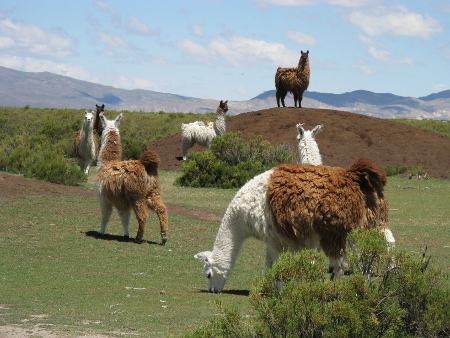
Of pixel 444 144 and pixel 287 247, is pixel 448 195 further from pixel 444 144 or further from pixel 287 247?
pixel 287 247

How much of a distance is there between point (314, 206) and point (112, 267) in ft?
16.1

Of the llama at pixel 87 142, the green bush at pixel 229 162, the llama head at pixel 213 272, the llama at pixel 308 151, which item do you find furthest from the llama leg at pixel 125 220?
the green bush at pixel 229 162

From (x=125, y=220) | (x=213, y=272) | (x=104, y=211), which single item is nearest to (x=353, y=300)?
(x=213, y=272)

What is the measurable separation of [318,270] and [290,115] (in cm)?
3297

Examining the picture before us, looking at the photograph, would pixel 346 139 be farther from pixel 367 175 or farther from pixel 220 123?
pixel 367 175

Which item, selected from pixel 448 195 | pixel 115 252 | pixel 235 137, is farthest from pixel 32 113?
pixel 115 252

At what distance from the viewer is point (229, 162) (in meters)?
30.0

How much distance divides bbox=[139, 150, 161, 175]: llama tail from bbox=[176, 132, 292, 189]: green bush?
42.1ft

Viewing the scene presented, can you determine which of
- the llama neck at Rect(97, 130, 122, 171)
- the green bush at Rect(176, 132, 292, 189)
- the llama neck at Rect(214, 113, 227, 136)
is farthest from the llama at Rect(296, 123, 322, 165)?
the llama neck at Rect(214, 113, 227, 136)

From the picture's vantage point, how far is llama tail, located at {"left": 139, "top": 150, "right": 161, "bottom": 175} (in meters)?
14.3

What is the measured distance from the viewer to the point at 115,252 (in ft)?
46.5

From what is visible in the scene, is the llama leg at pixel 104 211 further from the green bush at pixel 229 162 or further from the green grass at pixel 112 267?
the green bush at pixel 229 162

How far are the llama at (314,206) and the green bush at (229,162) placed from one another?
1758cm

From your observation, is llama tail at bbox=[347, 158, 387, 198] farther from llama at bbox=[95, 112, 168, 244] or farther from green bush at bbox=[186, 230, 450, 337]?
llama at bbox=[95, 112, 168, 244]
